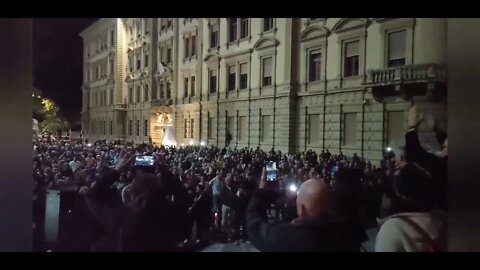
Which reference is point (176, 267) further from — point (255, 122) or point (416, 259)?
point (416, 259)

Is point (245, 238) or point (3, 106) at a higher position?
point (3, 106)

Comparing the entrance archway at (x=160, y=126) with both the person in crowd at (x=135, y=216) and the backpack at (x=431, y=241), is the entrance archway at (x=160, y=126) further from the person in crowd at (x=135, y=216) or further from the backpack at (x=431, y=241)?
the backpack at (x=431, y=241)

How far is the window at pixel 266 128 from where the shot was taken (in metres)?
5.50

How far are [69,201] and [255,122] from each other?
7.31 ft

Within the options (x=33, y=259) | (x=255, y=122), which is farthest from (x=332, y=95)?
(x=33, y=259)

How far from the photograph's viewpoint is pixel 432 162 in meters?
5.06

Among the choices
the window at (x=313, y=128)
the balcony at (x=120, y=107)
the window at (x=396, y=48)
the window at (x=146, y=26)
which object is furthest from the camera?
the balcony at (x=120, y=107)

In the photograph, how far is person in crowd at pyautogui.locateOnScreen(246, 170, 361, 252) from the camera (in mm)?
5035

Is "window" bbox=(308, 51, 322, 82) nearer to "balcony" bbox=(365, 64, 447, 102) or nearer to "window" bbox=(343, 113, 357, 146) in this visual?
"window" bbox=(343, 113, 357, 146)

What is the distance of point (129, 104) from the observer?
19.4 ft

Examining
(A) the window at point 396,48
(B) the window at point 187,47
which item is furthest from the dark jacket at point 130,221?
(A) the window at point 396,48

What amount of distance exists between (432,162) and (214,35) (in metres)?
2.77

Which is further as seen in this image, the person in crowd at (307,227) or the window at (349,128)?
the window at (349,128)

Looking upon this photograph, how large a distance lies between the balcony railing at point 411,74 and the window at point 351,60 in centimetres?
24
